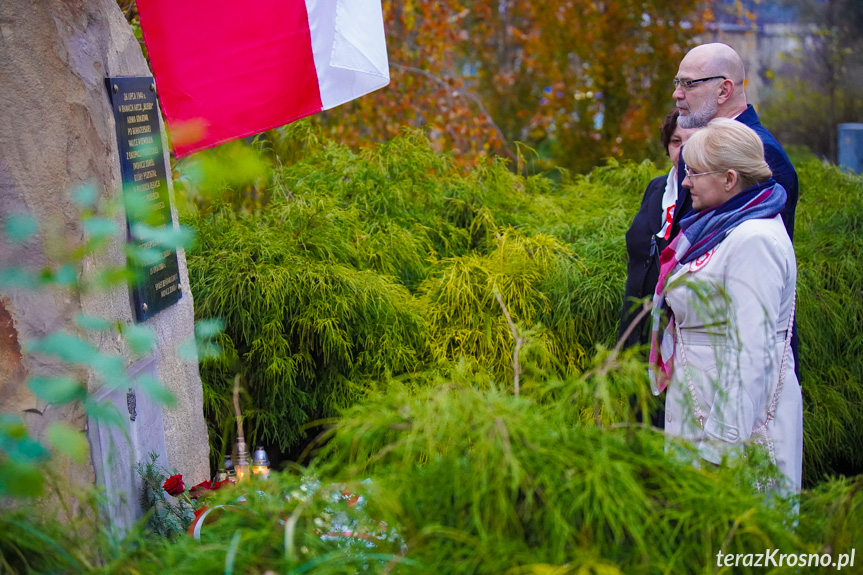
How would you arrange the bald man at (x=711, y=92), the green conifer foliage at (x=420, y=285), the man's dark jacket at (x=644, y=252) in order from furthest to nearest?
the green conifer foliage at (x=420, y=285), the man's dark jacket at (x=644, y=252), the bald man at (x=711, y=92)

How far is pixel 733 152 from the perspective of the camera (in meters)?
2.43

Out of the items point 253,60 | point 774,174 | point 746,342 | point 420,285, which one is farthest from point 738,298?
point 420,285

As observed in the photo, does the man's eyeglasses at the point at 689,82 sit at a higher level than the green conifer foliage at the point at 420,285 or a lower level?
higher

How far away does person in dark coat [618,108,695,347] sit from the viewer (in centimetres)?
313

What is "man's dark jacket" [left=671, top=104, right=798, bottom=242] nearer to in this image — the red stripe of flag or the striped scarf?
the striped scarf

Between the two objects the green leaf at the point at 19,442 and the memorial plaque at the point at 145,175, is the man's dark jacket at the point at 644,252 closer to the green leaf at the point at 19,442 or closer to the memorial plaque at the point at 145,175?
the memorial plaque at the point at 145,175

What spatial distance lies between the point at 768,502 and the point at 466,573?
2.29ft

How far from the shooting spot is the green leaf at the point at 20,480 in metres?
1.54

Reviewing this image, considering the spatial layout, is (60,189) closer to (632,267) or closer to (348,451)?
(348,451)

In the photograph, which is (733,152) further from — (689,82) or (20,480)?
(20,480)

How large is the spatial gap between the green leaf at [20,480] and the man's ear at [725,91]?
102 inches

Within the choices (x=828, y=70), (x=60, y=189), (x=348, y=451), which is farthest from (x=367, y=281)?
(x=828, y=70)

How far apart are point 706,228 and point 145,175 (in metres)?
1.88

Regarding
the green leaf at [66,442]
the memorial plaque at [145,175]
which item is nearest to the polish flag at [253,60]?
the memorial plaque at [145,175]
